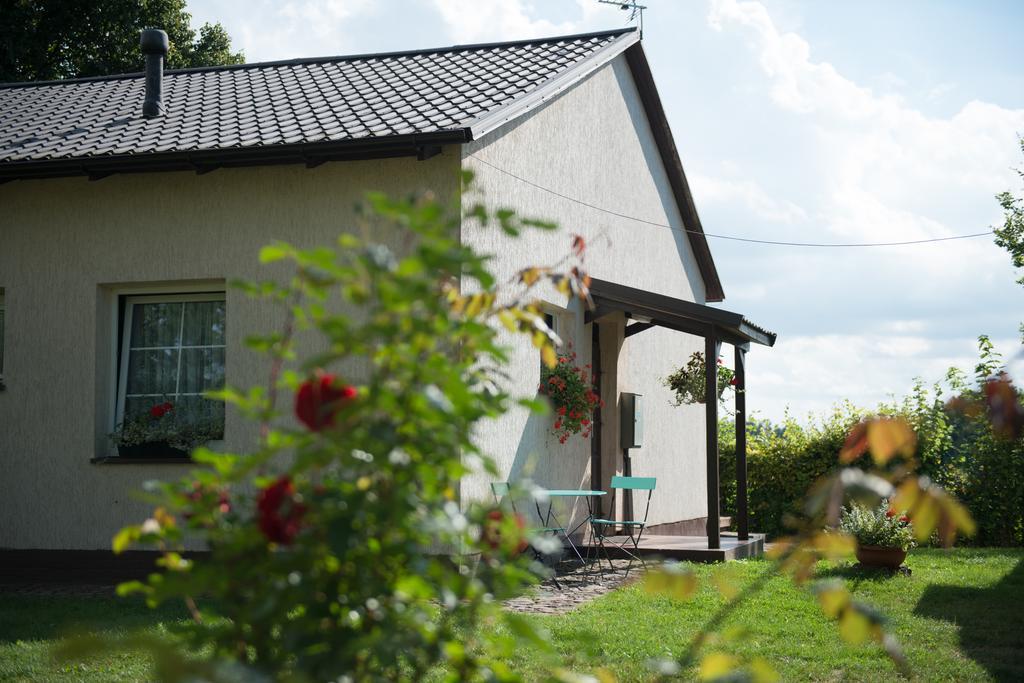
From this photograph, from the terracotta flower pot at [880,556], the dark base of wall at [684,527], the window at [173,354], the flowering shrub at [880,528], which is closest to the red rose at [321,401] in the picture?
the window at [173,354]

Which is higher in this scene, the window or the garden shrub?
the window

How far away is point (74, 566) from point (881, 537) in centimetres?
736

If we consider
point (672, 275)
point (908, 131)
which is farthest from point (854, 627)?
point (672, 275)

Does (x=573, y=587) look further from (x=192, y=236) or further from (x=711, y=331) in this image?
(x=192, y=236)

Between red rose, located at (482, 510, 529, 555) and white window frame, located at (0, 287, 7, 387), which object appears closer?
red rose, located at (482, 510, 529, 555)

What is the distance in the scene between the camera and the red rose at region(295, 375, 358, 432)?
1.79 meters

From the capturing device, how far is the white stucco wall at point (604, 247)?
952 centimetres

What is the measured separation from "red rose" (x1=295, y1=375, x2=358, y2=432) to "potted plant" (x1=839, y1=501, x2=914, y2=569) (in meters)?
8.84

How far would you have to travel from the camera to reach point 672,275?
49.8ft

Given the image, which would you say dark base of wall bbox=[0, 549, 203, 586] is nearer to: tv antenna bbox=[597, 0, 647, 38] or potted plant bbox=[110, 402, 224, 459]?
potted plant bbox=[110, 402, 224, 459]

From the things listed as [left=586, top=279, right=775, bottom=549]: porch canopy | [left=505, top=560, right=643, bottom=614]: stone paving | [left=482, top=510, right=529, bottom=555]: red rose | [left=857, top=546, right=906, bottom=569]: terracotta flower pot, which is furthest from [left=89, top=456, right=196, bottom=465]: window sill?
[left=482, top=510, right=529, bottom=555]: red rose

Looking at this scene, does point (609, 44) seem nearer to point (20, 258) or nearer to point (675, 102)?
point (675, 102)

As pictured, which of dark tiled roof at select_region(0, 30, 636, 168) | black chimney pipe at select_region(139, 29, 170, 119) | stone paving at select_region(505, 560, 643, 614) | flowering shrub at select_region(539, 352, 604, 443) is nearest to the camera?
stone paving at select_region(505, 560, 643, 614)

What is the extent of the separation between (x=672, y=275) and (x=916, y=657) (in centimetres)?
937
